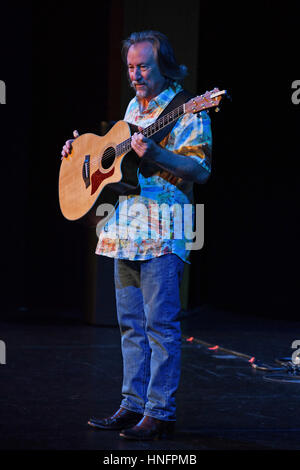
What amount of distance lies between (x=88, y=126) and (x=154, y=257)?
3.86 metres

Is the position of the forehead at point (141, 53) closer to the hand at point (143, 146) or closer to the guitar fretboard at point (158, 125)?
the guitar fretboard at point (158, 125)

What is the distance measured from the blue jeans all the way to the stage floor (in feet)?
0.54

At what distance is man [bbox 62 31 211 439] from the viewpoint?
246 cm

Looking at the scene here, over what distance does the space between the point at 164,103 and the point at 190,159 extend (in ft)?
0.94

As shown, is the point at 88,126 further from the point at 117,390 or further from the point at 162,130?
the point at 162,130

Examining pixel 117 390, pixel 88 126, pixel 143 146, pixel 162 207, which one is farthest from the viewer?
pixel 88 126

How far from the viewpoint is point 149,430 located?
8.01 feet

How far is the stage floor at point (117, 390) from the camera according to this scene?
8.17 ft

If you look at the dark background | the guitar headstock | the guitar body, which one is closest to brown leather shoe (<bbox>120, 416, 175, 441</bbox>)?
the guitar body

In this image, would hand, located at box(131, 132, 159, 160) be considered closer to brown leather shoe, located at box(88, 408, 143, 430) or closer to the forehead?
the forehead

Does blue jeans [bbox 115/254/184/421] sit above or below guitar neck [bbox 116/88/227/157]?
below

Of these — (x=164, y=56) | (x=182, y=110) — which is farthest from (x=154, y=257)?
(x=164, y=56)

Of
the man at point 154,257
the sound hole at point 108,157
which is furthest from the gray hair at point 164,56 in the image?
the sound hole at point 108,157

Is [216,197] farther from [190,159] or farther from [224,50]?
[190,159]
